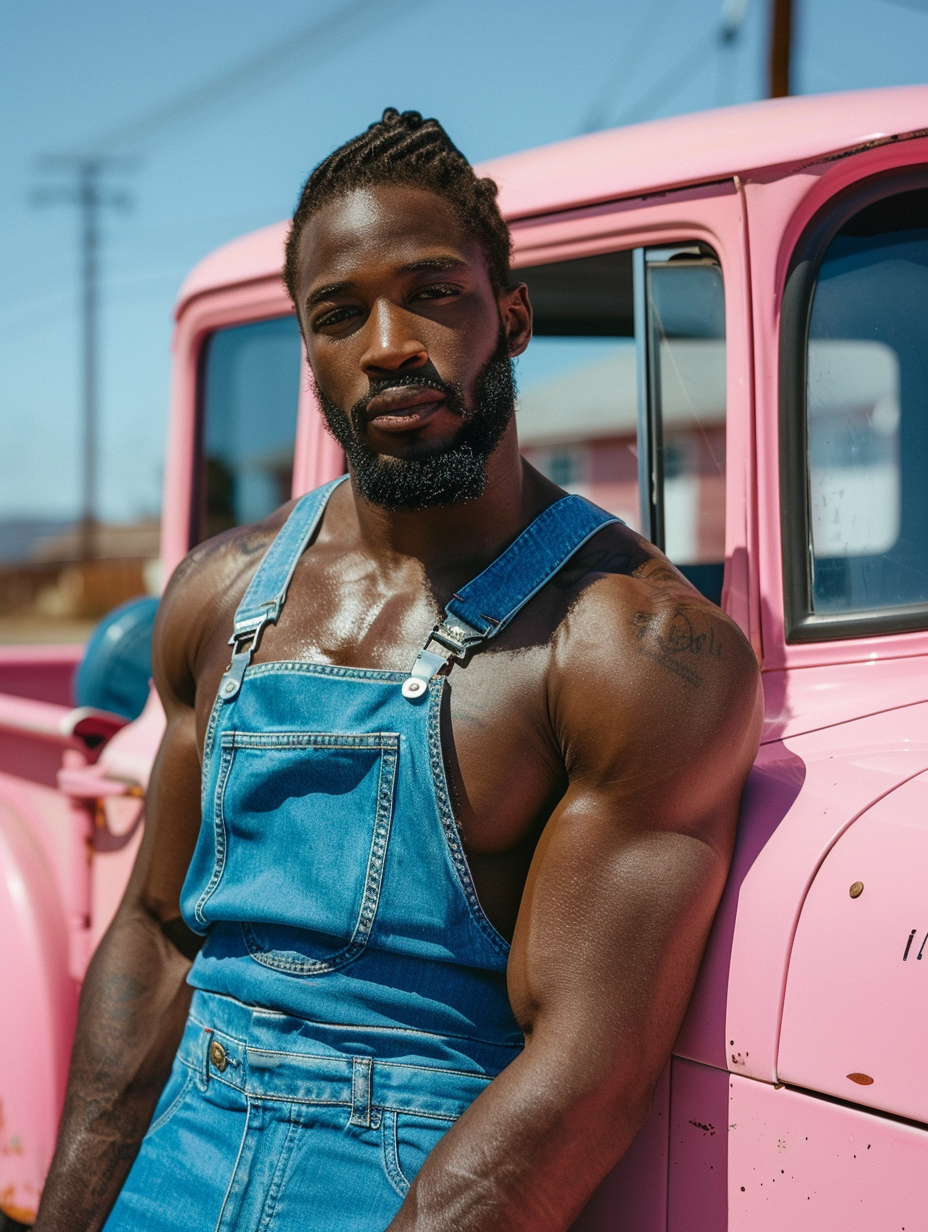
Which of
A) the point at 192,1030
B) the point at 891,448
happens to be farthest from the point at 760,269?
the point at 192,1030

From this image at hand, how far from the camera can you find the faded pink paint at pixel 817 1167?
1.21 m

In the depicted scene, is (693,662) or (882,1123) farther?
(693,662)

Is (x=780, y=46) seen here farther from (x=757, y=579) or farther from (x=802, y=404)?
(x=757, y=579)

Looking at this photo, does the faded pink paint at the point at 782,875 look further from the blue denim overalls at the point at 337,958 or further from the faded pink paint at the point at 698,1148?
the blue denim overalls at the point at 337,958

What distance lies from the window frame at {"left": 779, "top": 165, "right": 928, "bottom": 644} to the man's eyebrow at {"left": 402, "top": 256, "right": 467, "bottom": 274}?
1.66 feet

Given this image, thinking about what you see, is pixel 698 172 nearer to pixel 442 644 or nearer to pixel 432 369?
pixel 432 369

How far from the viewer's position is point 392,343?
66.1 inches

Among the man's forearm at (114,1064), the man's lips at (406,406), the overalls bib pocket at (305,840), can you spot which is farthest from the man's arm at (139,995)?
the man's lips at (406,406)

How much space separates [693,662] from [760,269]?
70 cm

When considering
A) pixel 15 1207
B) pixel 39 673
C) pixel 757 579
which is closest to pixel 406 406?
pixel 757 579

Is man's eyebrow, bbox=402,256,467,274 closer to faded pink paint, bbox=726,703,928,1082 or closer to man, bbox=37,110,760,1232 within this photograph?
man, bbox=37,110,760,1232

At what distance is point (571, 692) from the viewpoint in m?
1.50

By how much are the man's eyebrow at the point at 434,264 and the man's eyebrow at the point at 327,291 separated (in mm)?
87

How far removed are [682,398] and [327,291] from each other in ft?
2.01
